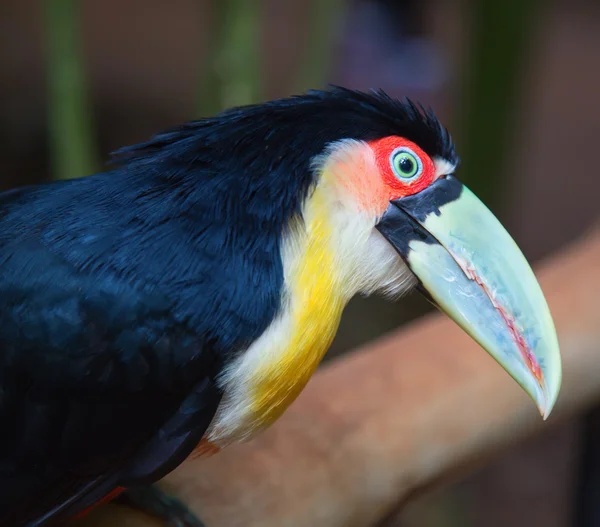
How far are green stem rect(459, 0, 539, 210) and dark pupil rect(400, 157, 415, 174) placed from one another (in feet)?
2.60

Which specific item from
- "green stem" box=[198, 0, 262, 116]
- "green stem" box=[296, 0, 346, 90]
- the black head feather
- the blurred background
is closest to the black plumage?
the black head feather

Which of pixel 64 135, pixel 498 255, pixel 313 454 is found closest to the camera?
pixel 498 255

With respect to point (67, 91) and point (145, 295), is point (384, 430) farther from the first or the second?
point (67, 91)

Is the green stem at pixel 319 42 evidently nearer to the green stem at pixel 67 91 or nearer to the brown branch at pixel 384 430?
the green stem at pixel 67 91

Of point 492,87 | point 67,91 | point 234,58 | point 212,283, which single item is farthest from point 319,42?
point 212,283

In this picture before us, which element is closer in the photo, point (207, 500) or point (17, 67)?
point (207, 500)

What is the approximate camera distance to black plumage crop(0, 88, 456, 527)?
0.85 meters

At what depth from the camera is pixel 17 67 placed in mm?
4254

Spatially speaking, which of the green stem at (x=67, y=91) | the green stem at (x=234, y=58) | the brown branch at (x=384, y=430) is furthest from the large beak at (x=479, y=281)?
the green stem at (x=67, y=91)

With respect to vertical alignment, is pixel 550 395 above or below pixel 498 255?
below

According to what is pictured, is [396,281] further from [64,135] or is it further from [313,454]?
[64,135]

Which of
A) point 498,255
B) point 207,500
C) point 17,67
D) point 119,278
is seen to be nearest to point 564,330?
point 498,255

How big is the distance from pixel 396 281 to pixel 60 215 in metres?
0.38

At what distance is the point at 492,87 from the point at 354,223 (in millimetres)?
897
